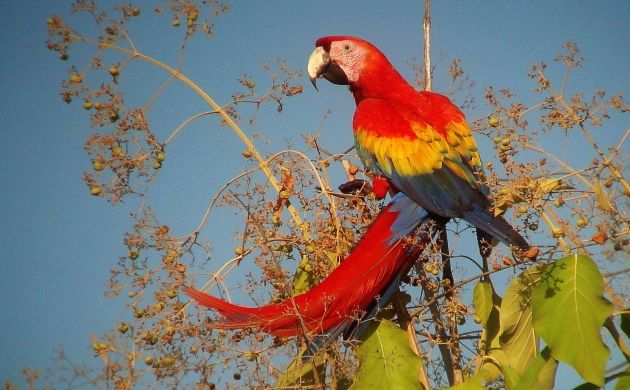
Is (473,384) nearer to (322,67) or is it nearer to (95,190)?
(95,190)

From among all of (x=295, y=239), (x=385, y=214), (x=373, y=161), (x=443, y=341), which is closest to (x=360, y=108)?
(x=373, y=161)

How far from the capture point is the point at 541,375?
104cm

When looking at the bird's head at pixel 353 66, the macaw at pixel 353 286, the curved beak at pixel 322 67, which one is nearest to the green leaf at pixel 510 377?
the macaw at pixel 353 286

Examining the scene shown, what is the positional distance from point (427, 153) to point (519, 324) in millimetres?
446

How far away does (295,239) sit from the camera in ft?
3.92

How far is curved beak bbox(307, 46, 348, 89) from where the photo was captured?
182 centimetres

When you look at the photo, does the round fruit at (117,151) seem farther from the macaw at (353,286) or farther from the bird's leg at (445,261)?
the bird's leg at (445,261)

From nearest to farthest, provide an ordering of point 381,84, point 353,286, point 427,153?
point 353,286 → point 427,153 → point 381,84

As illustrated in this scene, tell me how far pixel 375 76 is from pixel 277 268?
830mm

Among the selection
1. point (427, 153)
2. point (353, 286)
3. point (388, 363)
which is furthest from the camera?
point (427, 153)

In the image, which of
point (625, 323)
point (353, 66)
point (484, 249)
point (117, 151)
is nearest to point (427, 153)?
point (484, 249)

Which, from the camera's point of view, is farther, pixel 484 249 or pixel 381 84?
pixel 381 84

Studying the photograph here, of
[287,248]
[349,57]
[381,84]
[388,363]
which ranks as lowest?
[388,363]

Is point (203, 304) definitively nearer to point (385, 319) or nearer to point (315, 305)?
point (315, 305)
